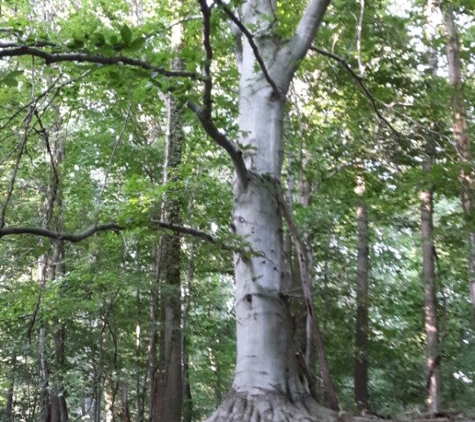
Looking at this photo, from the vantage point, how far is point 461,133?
6934 millimetres

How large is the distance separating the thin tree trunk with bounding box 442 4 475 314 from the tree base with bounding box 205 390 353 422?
9.58 feet

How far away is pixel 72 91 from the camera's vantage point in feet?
17.0

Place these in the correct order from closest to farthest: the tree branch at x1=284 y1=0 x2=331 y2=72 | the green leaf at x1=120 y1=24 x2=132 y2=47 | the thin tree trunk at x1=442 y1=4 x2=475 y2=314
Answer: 1. the green leaf at x1=120 y1=24 x2=132 y2=47
2. the tree branch at x1=284 y1=0 x2=331 y2=72
3. the thin tree trunk at x1=442 y1=4 x2=475 y2=314

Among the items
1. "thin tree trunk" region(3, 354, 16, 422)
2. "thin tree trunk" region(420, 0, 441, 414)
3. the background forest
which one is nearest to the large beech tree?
the background forest

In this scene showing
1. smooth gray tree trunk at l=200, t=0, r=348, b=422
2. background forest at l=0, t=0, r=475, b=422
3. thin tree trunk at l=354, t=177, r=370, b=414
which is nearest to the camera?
smooth gray tree trunk at l=200, t=0, r=348, b=422

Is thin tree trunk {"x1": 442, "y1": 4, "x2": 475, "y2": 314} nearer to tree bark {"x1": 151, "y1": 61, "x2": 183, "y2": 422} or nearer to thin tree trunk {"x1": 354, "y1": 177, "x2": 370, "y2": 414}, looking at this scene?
thin tree trunk {"x1": 354, "y1": 177, "x2": 370, "y2": 414}

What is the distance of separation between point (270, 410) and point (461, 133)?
5.21 meters

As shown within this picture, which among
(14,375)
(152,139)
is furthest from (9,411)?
(152,139)

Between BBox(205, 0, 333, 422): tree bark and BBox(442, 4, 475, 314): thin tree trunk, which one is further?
BBox(442, 4, 475, 314): thin tree trunk

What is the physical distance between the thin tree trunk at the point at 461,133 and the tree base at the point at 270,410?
2.92 metres

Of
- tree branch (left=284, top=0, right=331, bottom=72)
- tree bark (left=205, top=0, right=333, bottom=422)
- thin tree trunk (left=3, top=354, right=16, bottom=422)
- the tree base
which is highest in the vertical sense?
tree branch (left=284, top=0, right=331, bottom=72)

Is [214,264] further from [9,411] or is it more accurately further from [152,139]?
[9,411]

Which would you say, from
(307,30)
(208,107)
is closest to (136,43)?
(208,107)

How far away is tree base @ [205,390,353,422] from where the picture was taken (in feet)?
10.2
